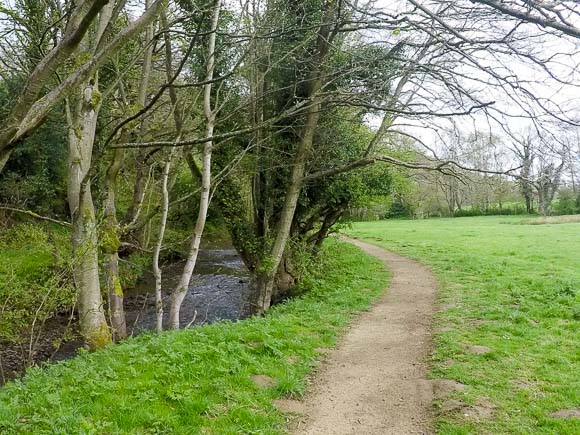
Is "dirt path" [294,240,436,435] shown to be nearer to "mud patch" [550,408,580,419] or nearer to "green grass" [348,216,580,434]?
"green grass" [348,216,580,434]

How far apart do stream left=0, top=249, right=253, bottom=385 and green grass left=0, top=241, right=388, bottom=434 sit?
8.70 feet

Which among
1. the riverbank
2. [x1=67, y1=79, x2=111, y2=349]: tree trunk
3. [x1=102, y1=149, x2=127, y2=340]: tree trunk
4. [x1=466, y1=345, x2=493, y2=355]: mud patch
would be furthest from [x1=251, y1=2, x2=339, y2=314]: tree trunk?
[x1=466, y1=345, x2=493, y2=355]: mud patch

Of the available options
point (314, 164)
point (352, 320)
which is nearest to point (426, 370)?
point (352, 320)

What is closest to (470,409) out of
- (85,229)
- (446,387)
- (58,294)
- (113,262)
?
(446,387)

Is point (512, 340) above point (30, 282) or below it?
below

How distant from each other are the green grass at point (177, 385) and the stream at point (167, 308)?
104 inches

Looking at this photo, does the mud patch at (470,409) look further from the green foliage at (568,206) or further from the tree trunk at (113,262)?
the green foliage at (568,206)

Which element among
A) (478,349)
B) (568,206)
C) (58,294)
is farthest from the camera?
(568,206)

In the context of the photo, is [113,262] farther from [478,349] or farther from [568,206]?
[568,206]

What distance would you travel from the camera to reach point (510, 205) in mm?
49969

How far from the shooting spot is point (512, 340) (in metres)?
7.50

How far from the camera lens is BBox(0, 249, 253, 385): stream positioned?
10.4 metres

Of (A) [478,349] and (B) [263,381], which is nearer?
(B) [263,381]

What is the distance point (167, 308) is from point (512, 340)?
34.3 ft
